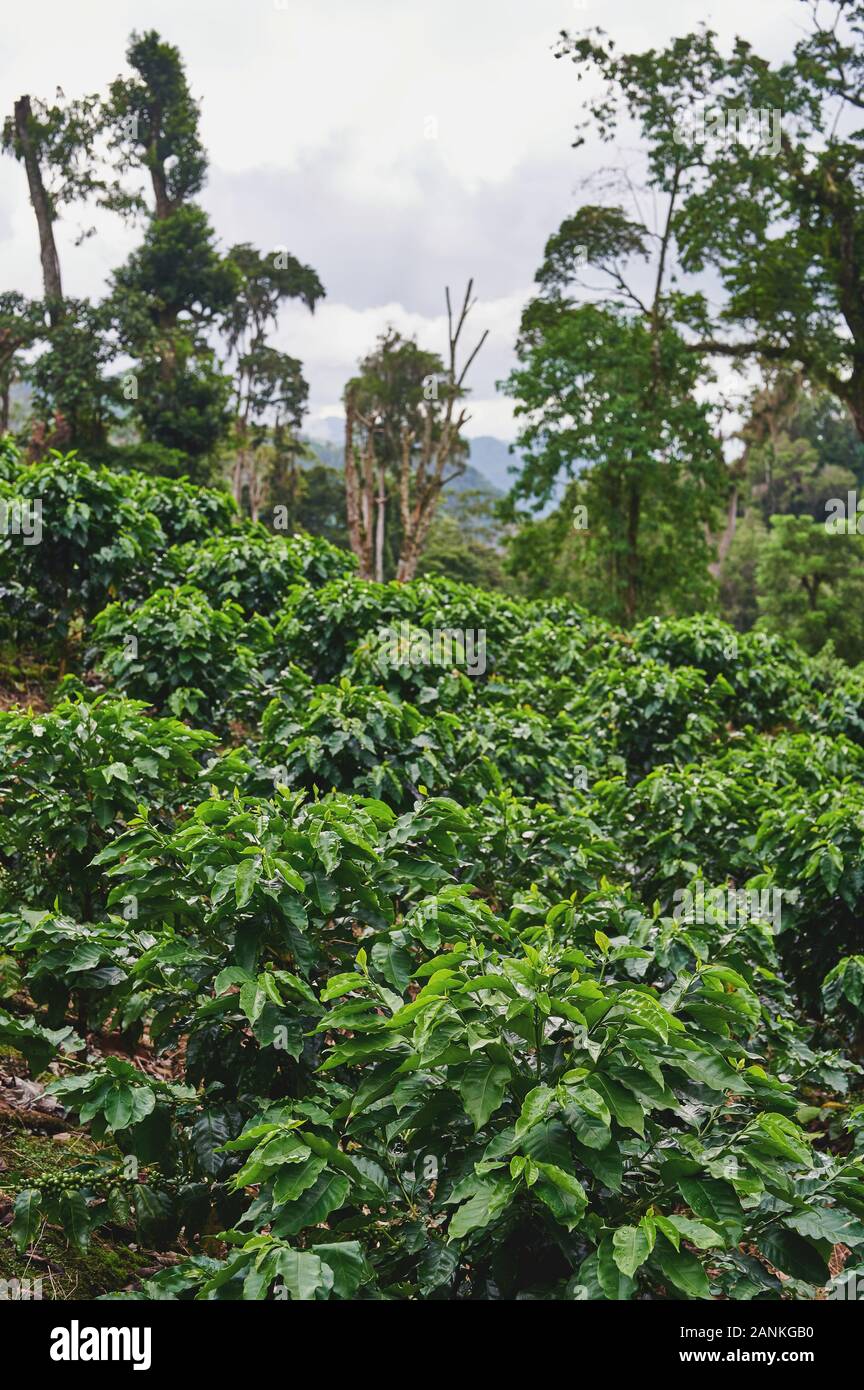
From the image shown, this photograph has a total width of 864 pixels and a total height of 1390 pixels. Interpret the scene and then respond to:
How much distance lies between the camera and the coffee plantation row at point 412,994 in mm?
2484

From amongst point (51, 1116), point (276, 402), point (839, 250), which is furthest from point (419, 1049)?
point (276, 402)

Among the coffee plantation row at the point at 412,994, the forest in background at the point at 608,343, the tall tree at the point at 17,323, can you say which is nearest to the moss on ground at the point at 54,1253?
the coffee plantation row at the point at 412,994

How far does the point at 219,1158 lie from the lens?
310 centimetres

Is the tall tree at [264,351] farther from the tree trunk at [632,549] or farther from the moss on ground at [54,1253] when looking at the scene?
the moss on ground at [54,1253]

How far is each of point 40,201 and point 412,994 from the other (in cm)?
2596

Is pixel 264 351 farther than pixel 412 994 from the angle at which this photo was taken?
Yes

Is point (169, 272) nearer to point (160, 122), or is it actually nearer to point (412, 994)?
→ point (160, 122)

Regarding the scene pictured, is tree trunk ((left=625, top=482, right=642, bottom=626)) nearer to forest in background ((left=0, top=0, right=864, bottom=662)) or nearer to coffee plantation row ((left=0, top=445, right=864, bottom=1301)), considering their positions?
forest in background ((left=0, top=0, right=864, bottom=662))

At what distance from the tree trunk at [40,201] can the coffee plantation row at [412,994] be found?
22.4 metres

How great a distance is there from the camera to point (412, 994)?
615 centimetres

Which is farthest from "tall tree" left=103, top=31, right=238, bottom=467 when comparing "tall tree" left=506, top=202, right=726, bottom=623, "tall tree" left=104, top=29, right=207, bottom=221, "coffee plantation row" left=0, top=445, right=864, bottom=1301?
"coffee plantation row" left=0, top=445, right=864, bottom=1301

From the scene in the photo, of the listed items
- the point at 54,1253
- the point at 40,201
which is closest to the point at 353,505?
the point at 40,201

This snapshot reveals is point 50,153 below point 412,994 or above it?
above

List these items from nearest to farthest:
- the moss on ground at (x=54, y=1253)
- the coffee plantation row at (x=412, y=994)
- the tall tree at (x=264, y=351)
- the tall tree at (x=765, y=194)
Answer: the coffee plantation row at (x=412, y=994) → the moss on ground at (x=54, y=1253) → the tall tree at (x=765, y=194) → the tall tree at (x=264, y=351)
